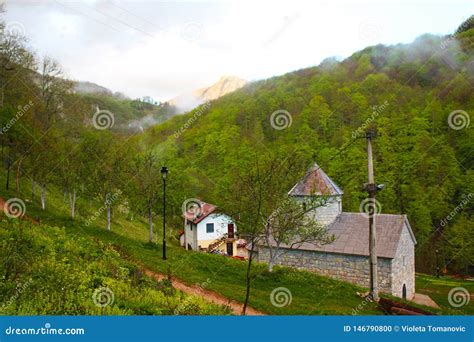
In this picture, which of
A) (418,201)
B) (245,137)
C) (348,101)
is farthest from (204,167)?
(418,201)

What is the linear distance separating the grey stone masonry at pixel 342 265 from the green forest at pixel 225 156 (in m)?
7.60

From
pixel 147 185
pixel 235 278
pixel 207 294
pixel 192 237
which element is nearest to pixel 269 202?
pixel 235 278

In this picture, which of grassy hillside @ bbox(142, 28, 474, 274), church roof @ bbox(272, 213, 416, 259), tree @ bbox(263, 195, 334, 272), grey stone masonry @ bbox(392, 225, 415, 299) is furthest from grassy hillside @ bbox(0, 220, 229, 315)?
grey stone masonry @ bbox(392, 225, 415, 299)

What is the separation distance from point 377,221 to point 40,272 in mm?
23247

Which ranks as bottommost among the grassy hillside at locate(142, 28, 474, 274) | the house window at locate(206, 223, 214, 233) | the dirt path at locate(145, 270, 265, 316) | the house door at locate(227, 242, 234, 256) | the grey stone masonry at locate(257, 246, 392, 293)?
the house door at locate(227, 242, 234, 256)

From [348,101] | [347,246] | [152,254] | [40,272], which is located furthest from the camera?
[348,101]

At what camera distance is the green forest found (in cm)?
1330

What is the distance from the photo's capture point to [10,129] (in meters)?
23.7

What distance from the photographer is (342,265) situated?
26578 millimetres

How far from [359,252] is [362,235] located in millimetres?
1690

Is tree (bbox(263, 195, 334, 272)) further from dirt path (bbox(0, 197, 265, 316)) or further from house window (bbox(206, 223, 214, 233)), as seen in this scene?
house window (bbox(206, 223, 214, 233))

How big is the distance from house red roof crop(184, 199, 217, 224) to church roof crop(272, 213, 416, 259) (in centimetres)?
2095

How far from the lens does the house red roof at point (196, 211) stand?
1850 inches

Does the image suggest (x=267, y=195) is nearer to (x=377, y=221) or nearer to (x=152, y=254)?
(x=152, y=254)
